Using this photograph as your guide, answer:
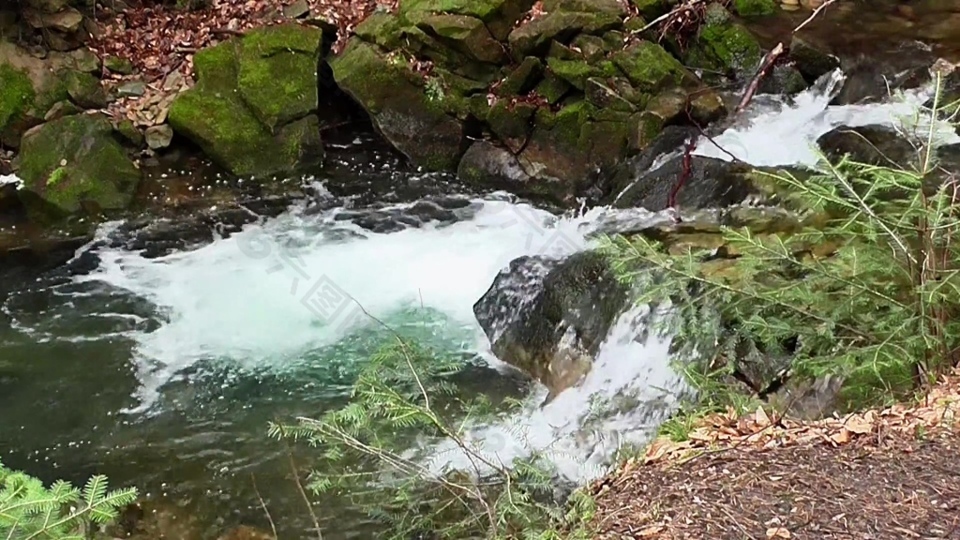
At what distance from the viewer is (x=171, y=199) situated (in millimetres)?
9570

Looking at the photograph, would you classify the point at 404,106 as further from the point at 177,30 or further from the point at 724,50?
the point at 724,50

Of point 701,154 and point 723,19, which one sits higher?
point 723,19

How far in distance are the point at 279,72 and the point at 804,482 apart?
831 centimetres

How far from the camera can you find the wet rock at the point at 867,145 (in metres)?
7.80

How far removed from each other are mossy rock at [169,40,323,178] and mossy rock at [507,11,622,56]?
8.33 feet

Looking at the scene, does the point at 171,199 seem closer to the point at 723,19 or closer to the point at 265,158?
the point at 265,158

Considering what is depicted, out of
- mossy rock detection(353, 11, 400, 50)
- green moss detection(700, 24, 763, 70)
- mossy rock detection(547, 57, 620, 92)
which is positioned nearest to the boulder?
mossy rock detection(547, 57, 620, 92)

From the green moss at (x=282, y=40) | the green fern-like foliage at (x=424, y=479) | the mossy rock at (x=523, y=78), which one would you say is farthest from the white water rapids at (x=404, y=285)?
the green moss at (x=282, y=40)

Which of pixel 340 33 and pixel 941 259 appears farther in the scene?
pixel 340 33

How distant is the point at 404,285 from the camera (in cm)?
824

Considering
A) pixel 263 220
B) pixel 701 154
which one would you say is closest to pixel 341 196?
pixel 263 220

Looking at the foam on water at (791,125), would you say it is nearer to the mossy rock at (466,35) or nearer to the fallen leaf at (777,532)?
the mossy rock at (466,35)

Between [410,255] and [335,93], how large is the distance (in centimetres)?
321

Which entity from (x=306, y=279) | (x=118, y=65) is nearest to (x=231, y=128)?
(x=118, y=65)
